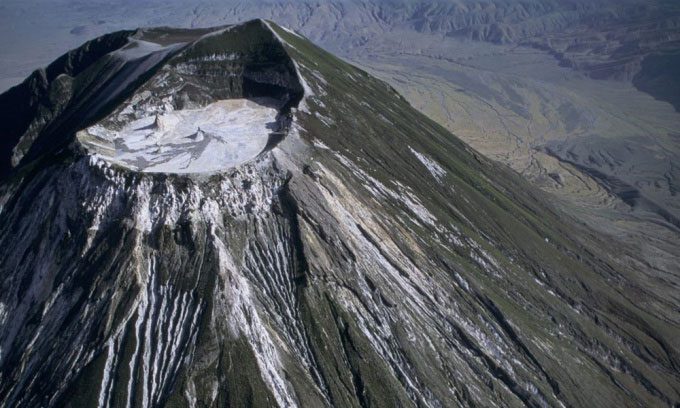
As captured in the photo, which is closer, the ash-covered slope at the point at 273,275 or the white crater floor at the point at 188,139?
the ash-covered slope at the point at 273,275

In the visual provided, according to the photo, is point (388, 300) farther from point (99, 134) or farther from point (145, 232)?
point (99, 134)

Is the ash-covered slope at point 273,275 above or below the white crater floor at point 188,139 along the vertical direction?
below

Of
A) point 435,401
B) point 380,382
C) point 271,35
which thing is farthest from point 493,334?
point 271,35

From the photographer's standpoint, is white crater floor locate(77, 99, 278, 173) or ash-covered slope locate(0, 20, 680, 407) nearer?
ash-covered slope locate(0, 20, 680, 407)

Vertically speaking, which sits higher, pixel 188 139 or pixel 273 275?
pixel 188 139

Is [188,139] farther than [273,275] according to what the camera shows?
Yes
